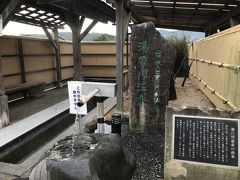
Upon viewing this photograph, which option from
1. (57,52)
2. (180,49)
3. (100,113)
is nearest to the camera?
(100,113)

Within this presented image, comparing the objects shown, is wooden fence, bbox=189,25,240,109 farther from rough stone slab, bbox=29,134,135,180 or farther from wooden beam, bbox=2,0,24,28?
wooden beam, bbox=2,0,24,28

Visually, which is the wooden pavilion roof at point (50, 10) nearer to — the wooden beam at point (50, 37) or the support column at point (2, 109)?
the wooden beam at point (50, 37)

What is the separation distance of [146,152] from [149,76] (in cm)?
121

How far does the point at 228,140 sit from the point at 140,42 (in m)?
2.07

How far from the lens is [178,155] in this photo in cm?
275

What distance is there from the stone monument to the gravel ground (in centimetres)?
24

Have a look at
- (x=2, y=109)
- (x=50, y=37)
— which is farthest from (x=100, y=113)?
(x=50, y=37)

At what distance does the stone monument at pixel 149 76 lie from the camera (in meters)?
4.01

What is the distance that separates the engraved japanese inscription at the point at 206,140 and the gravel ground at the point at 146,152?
0.43 metres

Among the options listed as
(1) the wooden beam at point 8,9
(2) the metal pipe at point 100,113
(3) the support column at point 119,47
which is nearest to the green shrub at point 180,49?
(3) the support column at point 119,47

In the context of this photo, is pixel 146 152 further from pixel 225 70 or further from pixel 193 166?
pixel 225 70

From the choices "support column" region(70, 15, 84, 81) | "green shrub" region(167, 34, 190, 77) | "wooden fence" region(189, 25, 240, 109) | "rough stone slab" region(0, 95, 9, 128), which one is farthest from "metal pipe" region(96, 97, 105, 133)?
"green shrub" region(167, 34, 190, 77)

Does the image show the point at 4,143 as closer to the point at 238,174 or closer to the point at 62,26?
the point at 238,174

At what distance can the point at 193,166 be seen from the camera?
2695 millimetres
